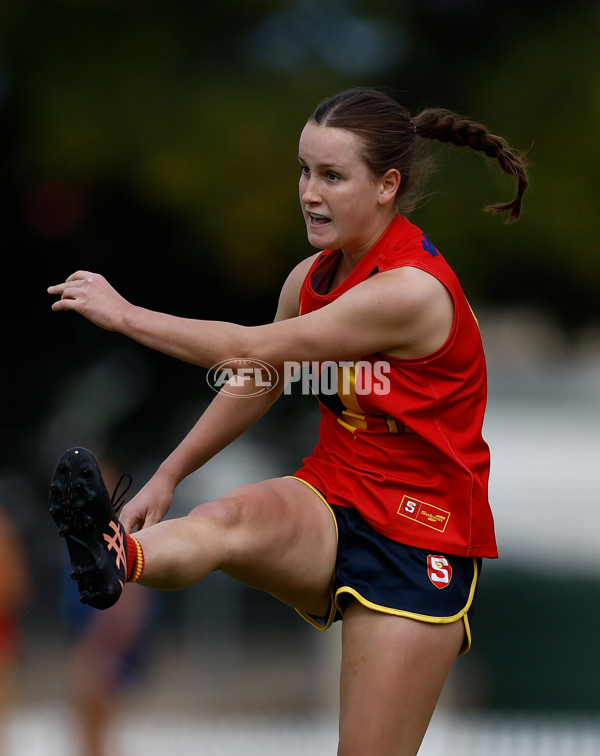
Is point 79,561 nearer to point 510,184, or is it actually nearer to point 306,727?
point 306,727

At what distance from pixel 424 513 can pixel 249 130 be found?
261 cm

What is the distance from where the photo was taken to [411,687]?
2814 mm

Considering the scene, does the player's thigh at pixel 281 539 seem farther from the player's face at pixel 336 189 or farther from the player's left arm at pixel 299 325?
the player's face at pixel 336 189

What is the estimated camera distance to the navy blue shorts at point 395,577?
284 cm

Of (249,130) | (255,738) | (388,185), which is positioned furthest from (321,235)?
(255,738)

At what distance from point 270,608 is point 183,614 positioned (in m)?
0.44

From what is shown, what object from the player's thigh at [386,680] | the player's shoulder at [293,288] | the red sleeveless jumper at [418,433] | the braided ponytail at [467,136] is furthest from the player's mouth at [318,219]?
the player's thigh at [386,680]

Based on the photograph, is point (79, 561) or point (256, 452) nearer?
point (79, 561)

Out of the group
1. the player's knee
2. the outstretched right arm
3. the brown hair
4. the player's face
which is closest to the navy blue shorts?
the player's knee

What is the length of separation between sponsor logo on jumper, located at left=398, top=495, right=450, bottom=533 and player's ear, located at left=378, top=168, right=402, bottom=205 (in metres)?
0.73

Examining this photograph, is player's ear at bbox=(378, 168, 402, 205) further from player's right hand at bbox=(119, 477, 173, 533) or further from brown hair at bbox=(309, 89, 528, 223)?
player's right hand at bbox=(119, 477, 173, 533)

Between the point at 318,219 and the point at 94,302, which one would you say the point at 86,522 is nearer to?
the point at 94,302

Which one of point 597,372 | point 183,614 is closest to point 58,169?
point 183,614

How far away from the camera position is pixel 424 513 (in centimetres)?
290
